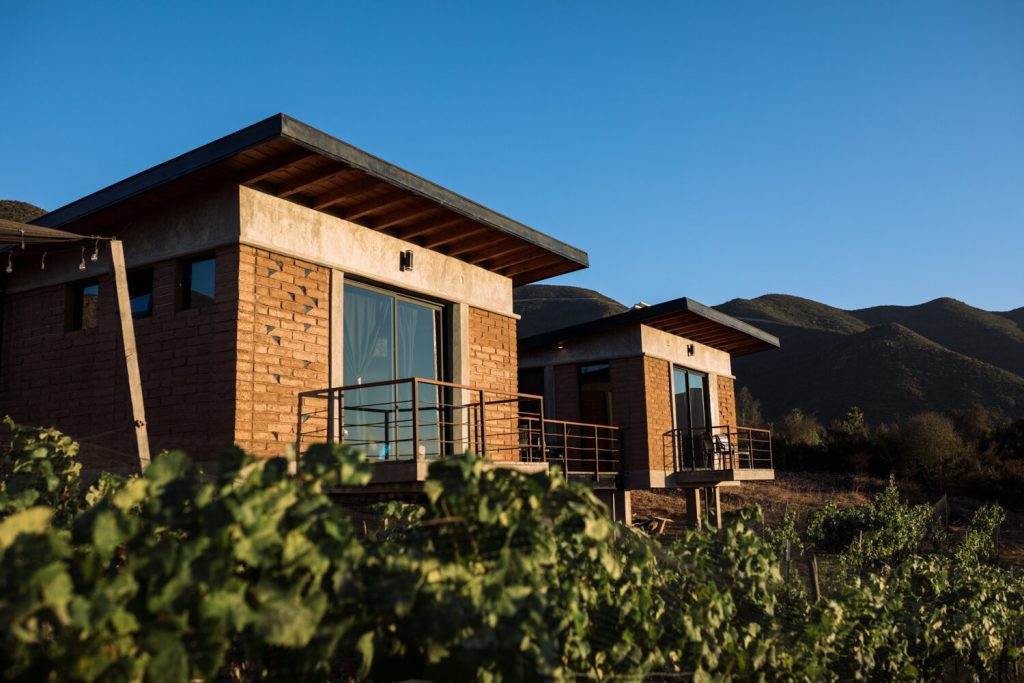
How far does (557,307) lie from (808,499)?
56988mm

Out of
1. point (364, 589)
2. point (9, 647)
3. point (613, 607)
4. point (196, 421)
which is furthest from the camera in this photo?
point (196, 421)

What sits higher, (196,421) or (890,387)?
(890,387)

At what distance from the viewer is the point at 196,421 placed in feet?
A: 25.6

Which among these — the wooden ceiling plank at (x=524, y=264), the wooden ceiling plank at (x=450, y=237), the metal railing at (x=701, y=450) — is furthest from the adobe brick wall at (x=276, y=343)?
the metal railing at (x=701, y=450)

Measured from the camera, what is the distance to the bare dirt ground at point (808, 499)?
19.1m

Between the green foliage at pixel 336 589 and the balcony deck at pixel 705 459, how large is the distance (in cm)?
1159

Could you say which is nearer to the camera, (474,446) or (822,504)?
(474,446)

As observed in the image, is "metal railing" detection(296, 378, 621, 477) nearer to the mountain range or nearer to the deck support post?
the deck support post

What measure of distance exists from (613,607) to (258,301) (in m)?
5.54

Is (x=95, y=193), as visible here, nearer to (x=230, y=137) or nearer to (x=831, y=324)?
(x=230, y=137)

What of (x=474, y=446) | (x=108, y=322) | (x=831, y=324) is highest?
(x=831, y=324)

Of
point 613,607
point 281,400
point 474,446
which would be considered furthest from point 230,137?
point 613,607

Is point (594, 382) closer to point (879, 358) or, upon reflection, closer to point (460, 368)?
point (460, 368)

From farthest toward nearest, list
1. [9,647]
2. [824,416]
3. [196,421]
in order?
[824,416], [196,421], [9,647]
